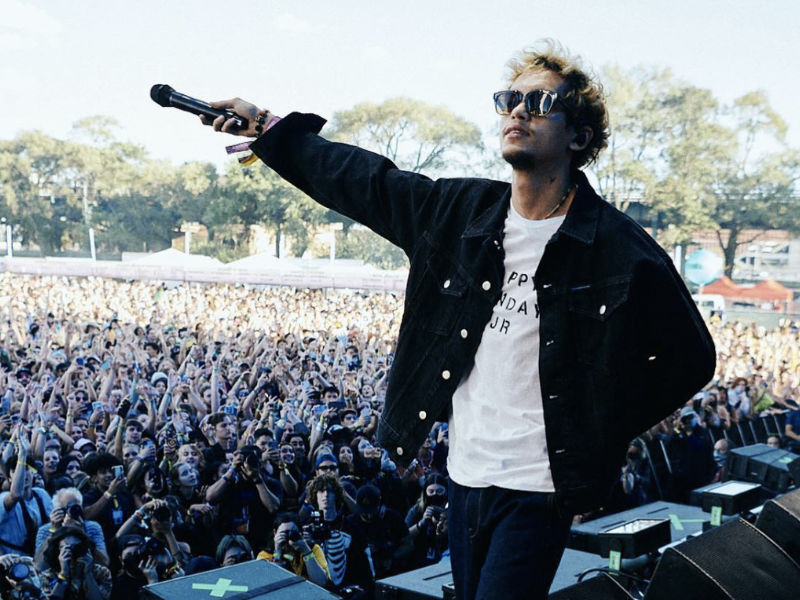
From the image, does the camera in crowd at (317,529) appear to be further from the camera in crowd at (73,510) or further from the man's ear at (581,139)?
the man's ear at (581,139)

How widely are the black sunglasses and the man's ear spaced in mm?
79

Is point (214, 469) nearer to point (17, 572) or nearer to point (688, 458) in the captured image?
point (17, 572)

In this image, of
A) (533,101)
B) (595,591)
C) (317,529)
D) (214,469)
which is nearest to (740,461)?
(317,529)

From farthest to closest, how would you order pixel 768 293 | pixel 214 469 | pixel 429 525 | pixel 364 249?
1. pixel 364 249
2. pixel 768 293
3. pixel 429 525
4. pixel 214 469

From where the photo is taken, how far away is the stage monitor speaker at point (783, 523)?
295 cm

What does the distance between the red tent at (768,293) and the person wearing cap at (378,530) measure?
2455 cm

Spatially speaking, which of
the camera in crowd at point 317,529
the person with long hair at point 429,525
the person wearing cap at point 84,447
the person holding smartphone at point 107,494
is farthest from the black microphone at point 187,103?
the person wearing cap at point 84,447

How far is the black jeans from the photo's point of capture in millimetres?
1444

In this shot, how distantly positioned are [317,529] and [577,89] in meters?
3.69

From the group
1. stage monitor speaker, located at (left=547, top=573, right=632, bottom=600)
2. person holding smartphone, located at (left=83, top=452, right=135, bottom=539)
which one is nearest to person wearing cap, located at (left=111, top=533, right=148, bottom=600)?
person holding smartphone, located at (left=83, top=452, right=135, bottom=539)

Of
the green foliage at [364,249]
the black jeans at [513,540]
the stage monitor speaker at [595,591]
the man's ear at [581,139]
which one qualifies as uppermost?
the green foliage at [364,249]

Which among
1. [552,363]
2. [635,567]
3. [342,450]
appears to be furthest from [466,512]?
[342,450]

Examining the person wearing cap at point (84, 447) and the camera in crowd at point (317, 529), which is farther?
the person wearing cap at point (84, 447)

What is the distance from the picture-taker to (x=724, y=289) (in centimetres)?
2800
